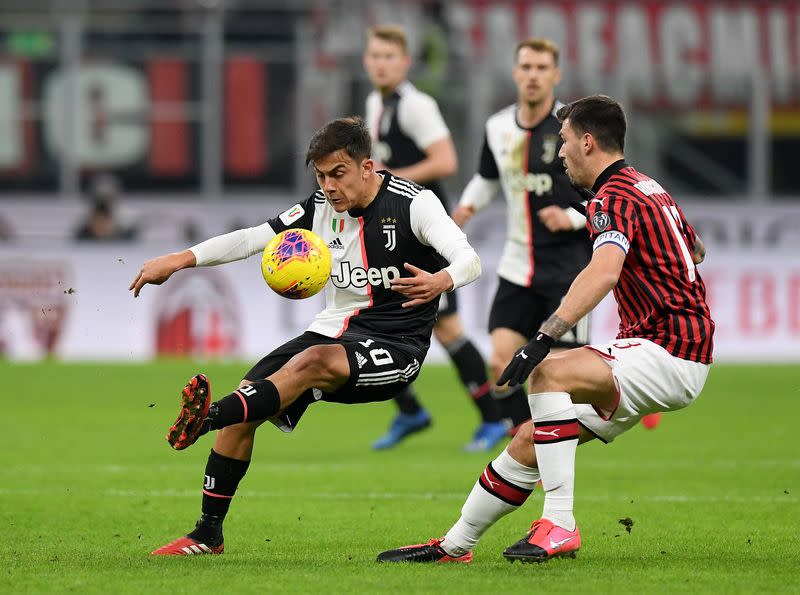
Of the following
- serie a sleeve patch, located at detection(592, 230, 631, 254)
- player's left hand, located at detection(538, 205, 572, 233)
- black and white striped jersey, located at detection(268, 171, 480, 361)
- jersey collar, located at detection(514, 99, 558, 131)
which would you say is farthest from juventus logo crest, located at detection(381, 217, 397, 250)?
jersey collar, located at detection(514, 99, 558, 131)

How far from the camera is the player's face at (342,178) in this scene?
21.7 feet

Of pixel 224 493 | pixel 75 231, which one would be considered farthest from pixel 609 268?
pixel 75 231

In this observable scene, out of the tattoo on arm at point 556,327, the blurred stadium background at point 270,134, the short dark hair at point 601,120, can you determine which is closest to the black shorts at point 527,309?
the short dark hair at point 601,120

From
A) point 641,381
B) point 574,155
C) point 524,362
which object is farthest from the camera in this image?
point 574,155

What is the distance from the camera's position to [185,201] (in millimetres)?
20250

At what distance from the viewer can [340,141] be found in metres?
6.59

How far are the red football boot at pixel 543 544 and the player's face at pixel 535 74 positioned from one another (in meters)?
3.99

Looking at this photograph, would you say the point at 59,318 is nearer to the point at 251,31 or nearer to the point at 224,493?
the point at 251,31

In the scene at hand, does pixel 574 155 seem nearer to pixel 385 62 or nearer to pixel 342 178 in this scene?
pixel 342 178

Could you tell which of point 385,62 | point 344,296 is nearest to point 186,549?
point 344,296

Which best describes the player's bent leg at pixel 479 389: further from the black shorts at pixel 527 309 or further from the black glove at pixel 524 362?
the black glove at pixel 524 362

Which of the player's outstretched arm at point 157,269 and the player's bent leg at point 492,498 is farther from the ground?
the player's outstretched arm at point 157,269

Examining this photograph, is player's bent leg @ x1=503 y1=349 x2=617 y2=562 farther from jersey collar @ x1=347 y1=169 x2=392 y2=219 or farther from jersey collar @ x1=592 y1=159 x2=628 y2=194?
jersey collar @ x1=347 y1=169 x2=392 y2=219

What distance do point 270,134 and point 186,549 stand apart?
601 inches
